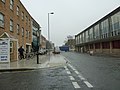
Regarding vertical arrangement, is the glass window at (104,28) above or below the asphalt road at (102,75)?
above

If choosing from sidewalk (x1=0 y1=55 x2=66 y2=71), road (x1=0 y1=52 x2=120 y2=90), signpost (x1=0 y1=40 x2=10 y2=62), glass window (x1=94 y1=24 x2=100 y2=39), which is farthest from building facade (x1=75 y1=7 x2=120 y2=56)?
road (x1=0 y1=52 x2=120 y2=90)

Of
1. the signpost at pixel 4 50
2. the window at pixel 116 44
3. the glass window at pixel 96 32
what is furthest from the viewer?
the glass window at pixel 96 32

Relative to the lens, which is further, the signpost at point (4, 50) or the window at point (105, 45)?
the window at point (105, 45)

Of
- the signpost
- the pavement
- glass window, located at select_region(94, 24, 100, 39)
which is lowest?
the pavement

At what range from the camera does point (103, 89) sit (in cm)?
817

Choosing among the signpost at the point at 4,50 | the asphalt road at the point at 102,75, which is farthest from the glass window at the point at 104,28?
the signpost at the point at 4,50

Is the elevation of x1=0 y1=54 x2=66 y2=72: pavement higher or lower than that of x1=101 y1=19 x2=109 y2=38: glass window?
lower

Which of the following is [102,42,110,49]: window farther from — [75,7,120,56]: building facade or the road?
the road

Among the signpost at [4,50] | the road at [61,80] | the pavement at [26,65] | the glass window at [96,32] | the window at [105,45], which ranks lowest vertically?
the road at [61,80]

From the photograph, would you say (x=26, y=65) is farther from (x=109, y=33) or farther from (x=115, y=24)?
(x=109, y=33)

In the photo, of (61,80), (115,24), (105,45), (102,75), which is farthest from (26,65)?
(105,45)

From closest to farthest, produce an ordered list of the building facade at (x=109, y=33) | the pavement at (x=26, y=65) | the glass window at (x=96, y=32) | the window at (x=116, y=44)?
the pavement at (x=26, y=65), the window at (x=116, y=44), the building facade at (x=109, y=33), the glass window at (x=96, y=32)

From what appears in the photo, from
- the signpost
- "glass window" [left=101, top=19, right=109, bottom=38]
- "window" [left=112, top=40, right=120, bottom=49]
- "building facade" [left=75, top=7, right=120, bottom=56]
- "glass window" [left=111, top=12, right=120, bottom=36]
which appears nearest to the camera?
the signpost

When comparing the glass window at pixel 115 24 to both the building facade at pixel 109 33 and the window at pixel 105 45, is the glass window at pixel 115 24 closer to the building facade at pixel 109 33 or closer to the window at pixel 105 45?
the building facade at pixel 109 33
